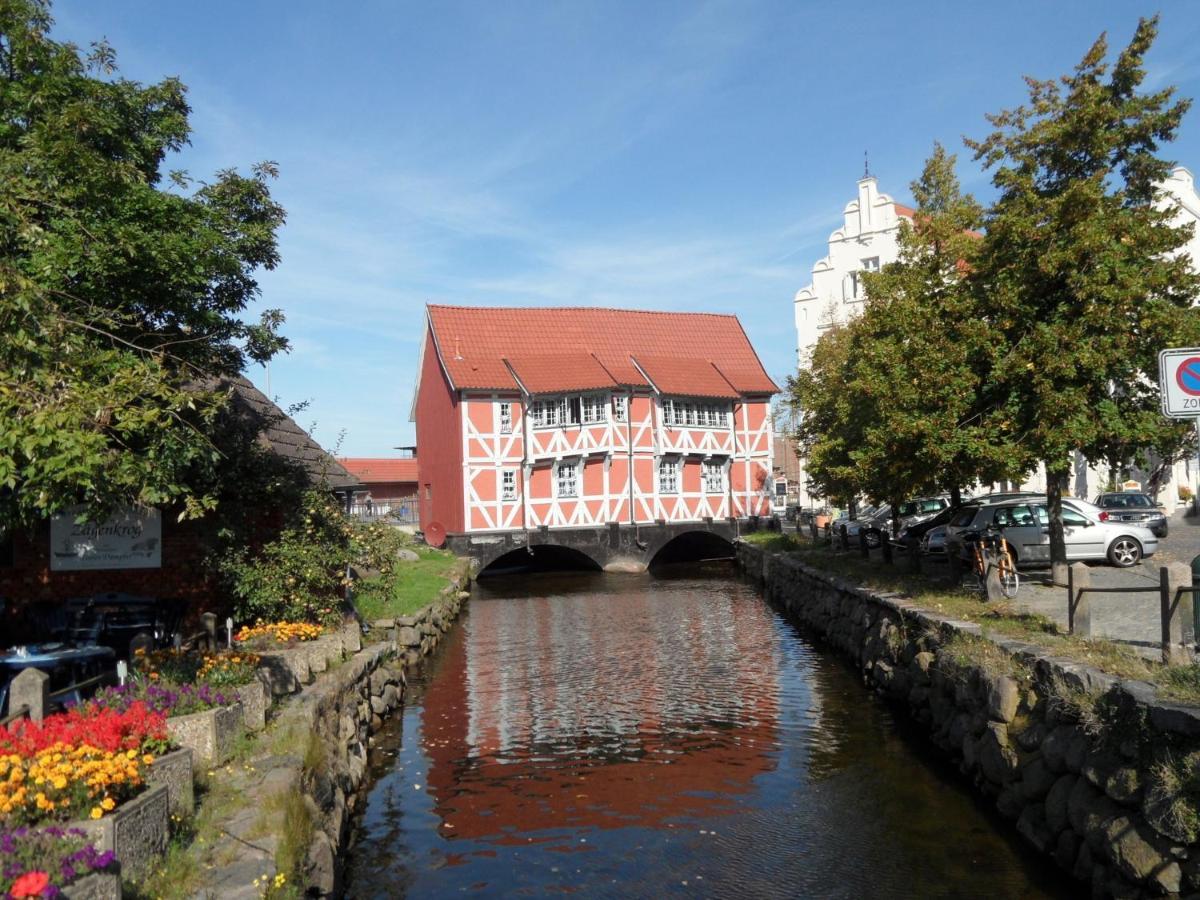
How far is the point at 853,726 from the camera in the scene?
525 inches

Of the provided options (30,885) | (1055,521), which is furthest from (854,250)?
(30,885)

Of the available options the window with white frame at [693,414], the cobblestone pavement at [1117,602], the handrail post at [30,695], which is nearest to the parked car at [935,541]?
the cobblestone pavement at [1117,602]

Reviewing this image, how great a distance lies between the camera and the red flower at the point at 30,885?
407 centimetres

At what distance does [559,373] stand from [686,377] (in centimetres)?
620

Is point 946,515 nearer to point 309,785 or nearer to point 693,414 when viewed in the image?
point 693,414

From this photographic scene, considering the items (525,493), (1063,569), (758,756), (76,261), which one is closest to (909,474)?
(1063,569)

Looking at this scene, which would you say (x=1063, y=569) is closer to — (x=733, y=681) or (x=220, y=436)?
(x=733, y=681)

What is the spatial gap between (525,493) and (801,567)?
16.7 meters

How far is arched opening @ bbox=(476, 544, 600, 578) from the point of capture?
138 ft

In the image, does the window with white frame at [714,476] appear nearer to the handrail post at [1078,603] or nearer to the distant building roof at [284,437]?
the distant building roof at [284,437]

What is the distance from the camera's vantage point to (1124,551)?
1891cm

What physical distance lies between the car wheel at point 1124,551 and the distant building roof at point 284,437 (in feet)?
49.1

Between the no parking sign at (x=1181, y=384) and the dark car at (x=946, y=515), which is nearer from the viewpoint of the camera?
the no parking sign at (x=1181, y=384)

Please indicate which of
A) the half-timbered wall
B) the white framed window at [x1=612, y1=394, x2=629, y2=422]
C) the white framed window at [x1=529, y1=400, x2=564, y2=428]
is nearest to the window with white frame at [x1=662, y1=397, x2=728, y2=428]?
the half-timbered wall
